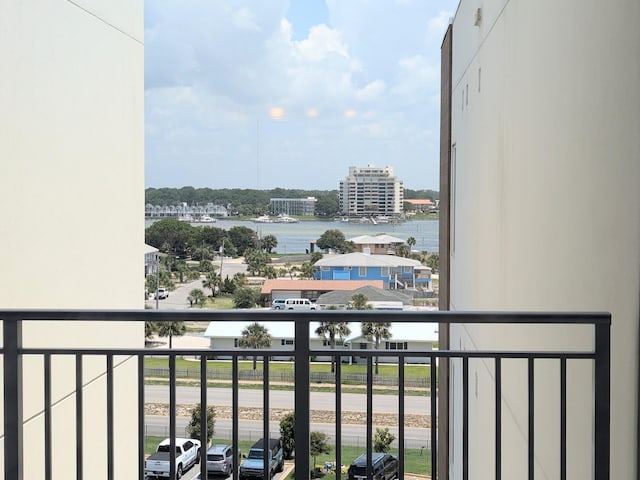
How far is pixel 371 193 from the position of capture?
10.4 meters

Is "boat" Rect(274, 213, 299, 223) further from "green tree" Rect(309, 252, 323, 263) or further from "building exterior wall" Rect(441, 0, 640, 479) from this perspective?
"building exterior wall" Rect(441, 0, 640, 479)

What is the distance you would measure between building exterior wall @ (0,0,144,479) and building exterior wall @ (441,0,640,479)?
2199mm

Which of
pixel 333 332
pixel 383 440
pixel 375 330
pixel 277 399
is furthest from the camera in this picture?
pixel 277 399

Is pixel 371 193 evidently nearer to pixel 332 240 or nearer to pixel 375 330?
pixel 332 240

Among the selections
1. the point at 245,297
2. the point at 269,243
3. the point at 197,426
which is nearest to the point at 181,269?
the point at 245,297

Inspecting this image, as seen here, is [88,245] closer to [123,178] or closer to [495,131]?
[123,178]

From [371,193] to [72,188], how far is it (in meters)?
7.29

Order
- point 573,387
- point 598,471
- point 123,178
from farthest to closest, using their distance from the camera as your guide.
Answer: point 123,178 → point 573,387 → point 598,471

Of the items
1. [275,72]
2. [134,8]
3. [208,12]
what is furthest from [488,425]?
[208,12]

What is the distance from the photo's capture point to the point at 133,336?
174 inches

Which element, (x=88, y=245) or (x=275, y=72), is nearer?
(x=88, y=245)

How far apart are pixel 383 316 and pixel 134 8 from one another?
338 centimetres

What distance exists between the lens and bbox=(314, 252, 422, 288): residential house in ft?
32.7

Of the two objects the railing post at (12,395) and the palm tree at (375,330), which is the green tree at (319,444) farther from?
the railing post at (12,395)
